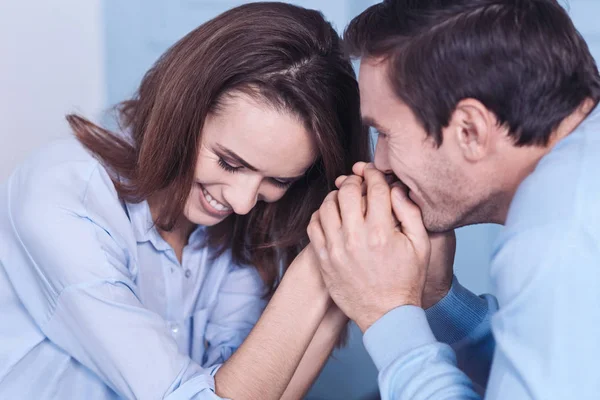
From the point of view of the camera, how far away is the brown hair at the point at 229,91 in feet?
4.59

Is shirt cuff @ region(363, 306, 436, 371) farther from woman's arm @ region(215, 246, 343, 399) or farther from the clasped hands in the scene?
woman's arm @ region(215, 246, 343, 399)

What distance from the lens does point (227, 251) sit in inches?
68.2

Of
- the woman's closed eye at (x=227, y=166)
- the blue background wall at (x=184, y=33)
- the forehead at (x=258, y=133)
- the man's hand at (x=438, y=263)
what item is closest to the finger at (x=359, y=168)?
the man's hand at (x=438, y=263)

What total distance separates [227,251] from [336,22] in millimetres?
861

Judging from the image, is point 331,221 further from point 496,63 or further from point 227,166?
point 496,63

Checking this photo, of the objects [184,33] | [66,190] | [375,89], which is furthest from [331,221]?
[184,33]

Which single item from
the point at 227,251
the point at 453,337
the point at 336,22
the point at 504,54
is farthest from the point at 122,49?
the point at 504,54

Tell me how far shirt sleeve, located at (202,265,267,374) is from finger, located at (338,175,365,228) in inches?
18.1

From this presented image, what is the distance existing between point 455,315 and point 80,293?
684mm

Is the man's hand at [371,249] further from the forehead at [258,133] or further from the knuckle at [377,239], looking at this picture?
the forehead at [258,133]

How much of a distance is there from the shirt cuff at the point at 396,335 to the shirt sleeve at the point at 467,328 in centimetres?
31

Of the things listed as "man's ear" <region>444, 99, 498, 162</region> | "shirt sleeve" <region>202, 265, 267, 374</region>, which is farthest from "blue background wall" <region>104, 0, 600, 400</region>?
"man's ear" <region>444, 99, 498, 162</region>

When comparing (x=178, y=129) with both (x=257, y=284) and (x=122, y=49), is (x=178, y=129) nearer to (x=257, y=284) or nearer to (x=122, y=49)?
(x=257, y=284)

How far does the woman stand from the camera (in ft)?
4.31
